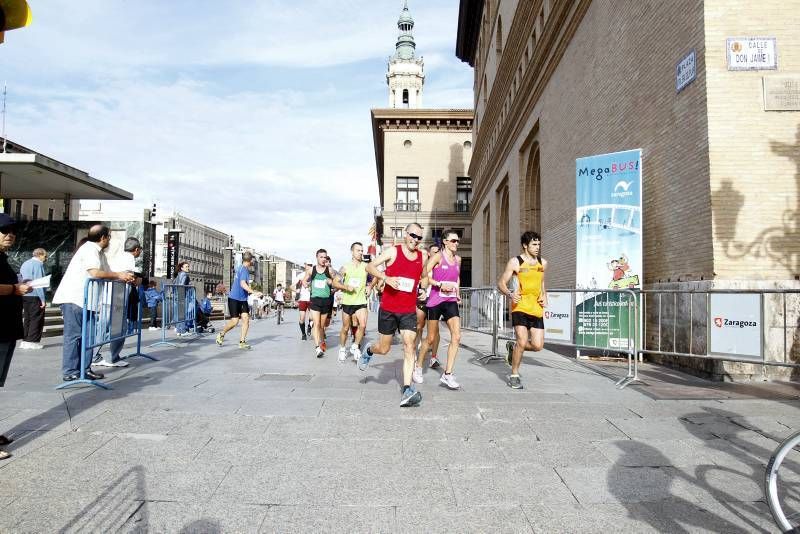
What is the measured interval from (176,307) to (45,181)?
9940mm

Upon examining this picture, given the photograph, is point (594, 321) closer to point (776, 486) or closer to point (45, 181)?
point (776, 486)

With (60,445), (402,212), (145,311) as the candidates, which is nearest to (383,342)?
(60,445)

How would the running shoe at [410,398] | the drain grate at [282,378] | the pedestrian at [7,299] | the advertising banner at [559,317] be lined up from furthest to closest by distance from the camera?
the advertising banner at [559,317] < the drain grate at [282,378] < the running shoe at [410,398] < the pedestrian at [7,299]

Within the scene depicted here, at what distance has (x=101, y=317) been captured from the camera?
7.41 metres

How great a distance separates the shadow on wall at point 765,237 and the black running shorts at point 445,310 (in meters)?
4.43

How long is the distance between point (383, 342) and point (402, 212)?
46.9 meters

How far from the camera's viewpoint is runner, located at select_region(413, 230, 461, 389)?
6.95 meters

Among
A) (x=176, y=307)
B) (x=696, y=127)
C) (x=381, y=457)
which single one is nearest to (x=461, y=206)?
(x=176, y=307)

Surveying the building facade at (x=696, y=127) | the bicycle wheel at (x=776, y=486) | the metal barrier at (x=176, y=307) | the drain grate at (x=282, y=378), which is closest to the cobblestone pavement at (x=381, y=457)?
the drain grate at (x=282, y=378)

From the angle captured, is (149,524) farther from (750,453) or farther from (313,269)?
(313,269)

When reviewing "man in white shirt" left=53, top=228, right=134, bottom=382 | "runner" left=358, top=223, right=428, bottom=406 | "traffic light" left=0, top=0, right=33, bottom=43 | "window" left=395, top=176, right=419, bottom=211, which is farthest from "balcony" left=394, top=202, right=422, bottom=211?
"traffic light" left=0, top=0, right=33, bottom=43

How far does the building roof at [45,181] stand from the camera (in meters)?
16.3

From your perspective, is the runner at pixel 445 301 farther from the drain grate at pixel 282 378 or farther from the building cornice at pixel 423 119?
the building cornice at pixel 423 119

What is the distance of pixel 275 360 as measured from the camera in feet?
32.6
